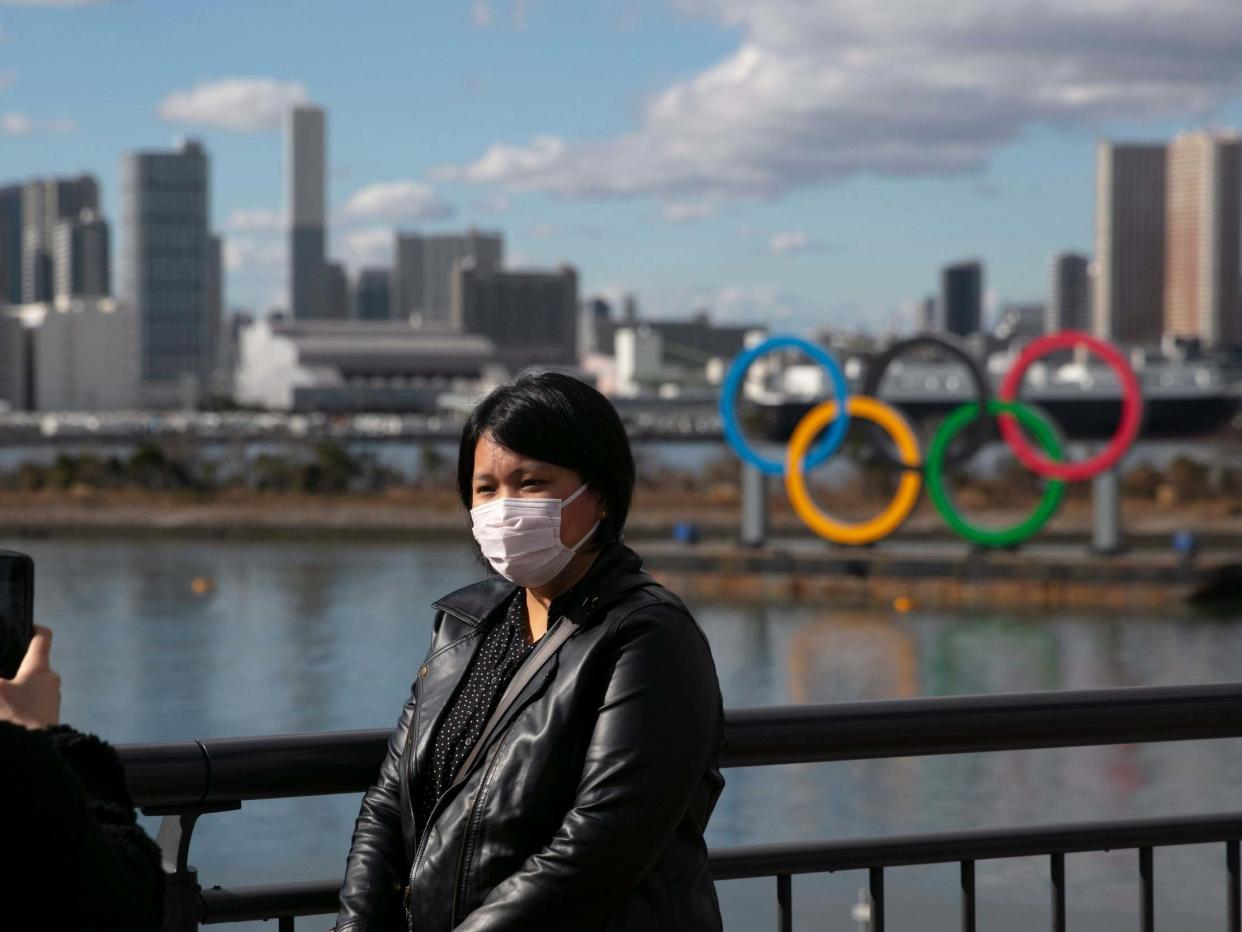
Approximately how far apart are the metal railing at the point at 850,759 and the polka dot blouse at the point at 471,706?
289 millimetres

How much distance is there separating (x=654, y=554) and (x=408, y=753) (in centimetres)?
3558

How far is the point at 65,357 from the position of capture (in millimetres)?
177500

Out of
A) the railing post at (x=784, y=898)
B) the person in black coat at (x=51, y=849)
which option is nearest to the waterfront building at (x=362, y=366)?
the railing post at (x=784, y=898)

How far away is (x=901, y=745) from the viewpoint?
3.02m

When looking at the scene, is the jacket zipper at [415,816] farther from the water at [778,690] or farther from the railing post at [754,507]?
the railing post at [754,507]

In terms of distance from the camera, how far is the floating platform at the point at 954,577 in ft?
112

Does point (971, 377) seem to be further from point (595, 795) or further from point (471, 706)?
point (595, 795)

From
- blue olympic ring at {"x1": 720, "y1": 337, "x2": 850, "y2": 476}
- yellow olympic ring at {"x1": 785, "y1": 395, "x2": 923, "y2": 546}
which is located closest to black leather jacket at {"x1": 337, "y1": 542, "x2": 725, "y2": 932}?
yellow olympic ring at {"x1": 785, "y1": 395, "x2": 923, "y2": 546}

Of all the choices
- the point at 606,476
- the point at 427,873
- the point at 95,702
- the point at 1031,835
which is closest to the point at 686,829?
the point at 427,873

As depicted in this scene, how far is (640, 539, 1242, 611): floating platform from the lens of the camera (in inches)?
1344

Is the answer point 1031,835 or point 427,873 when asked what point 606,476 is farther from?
point 1031,835

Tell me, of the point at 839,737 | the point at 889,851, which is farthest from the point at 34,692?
the point at 889,851

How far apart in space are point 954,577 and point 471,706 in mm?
33562

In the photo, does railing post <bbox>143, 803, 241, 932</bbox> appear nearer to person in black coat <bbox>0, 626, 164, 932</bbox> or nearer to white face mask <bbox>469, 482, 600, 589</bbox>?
white face mask <bbox>469, 482, 600, 589</bbox>
